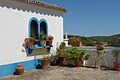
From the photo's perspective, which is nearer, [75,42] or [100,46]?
[100,46]

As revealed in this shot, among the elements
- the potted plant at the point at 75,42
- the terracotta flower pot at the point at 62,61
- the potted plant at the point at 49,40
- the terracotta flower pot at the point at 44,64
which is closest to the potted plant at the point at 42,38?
the potted plant at the point at 49,40

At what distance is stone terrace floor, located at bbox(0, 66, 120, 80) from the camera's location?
12.7 metres

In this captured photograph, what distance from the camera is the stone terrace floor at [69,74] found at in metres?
12.7

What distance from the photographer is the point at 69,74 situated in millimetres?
13781

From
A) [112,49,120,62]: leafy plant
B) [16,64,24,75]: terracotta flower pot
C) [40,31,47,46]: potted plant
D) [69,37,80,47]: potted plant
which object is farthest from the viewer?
[69,37,80,47]: potted plant

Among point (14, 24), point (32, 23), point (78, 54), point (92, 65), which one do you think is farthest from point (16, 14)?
point (92, 65)

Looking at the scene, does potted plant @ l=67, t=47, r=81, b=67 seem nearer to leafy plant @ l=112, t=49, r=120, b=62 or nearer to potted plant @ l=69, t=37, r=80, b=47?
potted plant @ l=69, t=37, r=80, b=47

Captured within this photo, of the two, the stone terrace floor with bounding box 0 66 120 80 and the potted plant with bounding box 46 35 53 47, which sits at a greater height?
the potted plant with bounding box 46 35 53 47

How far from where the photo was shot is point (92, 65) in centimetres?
1691

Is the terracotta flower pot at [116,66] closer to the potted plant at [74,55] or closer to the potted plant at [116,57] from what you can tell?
the potted plant at [116,57]

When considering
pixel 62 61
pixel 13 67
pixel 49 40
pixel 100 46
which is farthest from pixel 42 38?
pixel 100 46

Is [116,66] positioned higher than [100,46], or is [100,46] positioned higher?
[100,46]

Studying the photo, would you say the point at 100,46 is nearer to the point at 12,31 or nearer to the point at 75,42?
the point at 75,42

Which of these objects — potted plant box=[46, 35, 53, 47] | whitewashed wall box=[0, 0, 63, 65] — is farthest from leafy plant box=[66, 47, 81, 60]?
whitewashed wall box=[0, 0, 63, 65]
